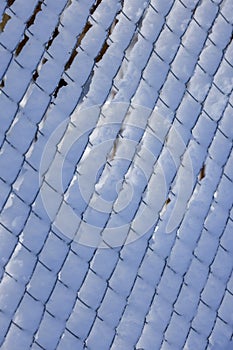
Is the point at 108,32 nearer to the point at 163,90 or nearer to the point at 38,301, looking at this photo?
the point at 163,90

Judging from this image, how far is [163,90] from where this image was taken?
7.79 feet

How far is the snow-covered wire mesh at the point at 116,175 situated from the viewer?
2.11m

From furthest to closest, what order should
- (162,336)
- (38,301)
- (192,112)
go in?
(192,112)
(162,336)
(38,301)

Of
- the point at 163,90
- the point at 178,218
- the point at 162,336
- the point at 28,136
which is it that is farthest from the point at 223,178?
the point at 28,136

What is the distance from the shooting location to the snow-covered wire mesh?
2.11 m

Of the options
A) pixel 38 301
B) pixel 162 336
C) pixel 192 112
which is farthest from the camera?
pixel 192 112

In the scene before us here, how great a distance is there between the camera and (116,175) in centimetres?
227

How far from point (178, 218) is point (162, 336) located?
0.43 metres

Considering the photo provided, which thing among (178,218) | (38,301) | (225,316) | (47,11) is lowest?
(38,301)

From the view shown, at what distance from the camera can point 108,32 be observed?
2.30 m

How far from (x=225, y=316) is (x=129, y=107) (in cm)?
87

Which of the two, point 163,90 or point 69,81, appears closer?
point 69,81

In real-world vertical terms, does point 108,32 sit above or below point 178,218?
above

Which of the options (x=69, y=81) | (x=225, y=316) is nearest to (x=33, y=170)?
(x=69, y=81)
